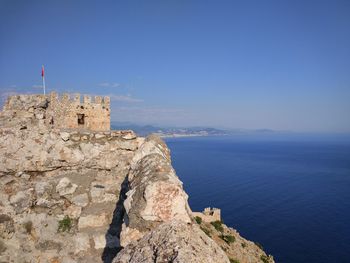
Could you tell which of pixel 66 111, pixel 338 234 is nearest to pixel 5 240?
pixel 66 111

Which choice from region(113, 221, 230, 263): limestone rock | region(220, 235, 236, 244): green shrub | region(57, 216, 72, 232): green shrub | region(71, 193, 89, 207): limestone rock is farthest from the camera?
region(220, 235, 236, 244): green shrub

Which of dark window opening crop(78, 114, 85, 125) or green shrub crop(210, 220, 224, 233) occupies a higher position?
dark window opening crop(78, 114, 85, 125)

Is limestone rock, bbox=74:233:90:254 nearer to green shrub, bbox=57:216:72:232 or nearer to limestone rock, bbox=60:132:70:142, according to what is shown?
green shrub, bbox=57:216:72:232

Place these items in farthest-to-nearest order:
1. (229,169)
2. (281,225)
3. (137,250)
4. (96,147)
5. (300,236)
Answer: (229,169), (281,225), (300,236), (96,147), (137,250)

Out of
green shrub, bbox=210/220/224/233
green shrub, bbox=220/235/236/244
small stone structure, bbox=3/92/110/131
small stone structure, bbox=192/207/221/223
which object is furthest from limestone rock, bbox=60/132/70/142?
small stone structure, bbox=192/207/221/223

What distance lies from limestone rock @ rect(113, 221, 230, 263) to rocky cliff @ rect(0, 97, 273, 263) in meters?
0.02

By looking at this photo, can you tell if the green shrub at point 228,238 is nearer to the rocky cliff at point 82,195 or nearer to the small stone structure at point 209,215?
the small stone structure at point 209,215

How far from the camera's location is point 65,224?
17.3 ft

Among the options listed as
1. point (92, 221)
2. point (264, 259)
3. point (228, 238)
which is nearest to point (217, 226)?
point (228, 238)

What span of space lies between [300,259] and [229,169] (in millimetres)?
75853

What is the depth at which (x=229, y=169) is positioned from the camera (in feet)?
421

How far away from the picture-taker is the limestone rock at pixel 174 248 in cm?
278

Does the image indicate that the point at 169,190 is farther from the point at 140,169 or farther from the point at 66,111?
the point at 66,111

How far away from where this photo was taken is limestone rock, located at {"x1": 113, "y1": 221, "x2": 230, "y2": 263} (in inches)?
109
